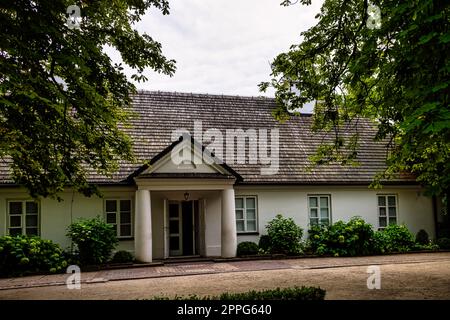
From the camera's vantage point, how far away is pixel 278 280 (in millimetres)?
12109

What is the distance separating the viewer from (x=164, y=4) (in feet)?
29.3

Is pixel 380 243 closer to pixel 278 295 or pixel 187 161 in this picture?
pixel 187 161

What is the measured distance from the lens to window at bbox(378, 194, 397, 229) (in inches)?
797

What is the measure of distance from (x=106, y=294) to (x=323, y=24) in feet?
28.0

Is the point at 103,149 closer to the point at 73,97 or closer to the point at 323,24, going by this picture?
the point at 73,97

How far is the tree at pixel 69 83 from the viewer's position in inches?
295

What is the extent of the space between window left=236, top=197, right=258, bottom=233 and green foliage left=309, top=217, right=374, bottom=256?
269cm

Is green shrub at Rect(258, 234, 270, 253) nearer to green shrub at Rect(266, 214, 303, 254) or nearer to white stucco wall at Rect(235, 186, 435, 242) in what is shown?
green shrub at Rect(266, 214, 303, 254)

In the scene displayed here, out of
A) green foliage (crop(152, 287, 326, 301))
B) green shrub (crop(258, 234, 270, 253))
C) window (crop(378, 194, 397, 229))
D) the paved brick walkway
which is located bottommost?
the paved brick walkway

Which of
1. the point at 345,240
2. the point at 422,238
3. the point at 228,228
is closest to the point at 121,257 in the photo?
the point at 228,228

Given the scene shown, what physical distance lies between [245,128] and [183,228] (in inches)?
231

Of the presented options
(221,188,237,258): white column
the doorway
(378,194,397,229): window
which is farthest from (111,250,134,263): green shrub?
(378,194,397,229): window

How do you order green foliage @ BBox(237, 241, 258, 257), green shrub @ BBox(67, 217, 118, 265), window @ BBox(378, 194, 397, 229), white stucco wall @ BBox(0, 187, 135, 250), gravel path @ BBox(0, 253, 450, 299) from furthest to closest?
window @ BBox(378, 194, 397, 229)
green foliage @ BBox(237, 241, 258, 257)
white stucco wall @ BBox(0, 187, 135, 250)
green shrub @ BBox(67, 217, 118, 265)
gravel path @ BBox(0, 253, 450, 299)
